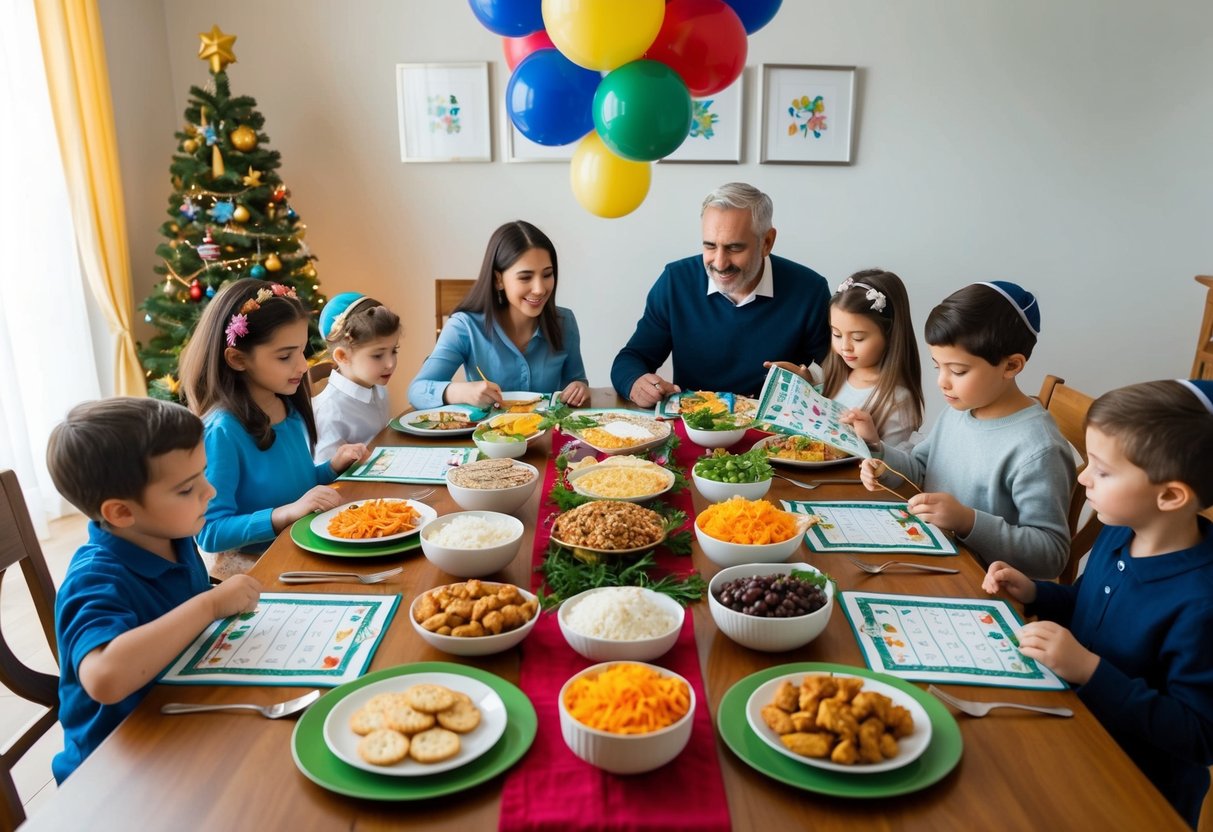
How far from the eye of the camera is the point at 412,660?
1.15 m

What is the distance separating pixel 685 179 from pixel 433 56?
1.42 metres

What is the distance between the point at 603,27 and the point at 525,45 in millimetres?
680

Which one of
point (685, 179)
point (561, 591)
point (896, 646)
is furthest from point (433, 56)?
point (896, 646)

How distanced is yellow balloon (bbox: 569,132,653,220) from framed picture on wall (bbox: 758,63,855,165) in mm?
1903

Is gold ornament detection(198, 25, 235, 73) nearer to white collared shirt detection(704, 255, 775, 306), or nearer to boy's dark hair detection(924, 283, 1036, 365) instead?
white collared shirt detection(704, 255, 775, 306)

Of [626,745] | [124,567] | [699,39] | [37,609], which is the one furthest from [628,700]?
[699,39]

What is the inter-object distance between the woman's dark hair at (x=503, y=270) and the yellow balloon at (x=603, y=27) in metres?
0.76

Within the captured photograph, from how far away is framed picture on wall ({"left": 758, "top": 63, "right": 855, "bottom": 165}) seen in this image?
4.14 m

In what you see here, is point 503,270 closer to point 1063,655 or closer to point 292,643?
point 292,643

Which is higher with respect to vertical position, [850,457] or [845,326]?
[845,326]

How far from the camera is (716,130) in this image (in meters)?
4.21

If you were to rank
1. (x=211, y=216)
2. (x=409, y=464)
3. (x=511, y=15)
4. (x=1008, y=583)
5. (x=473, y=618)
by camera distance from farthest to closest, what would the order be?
(x=211, y=216) < (x=511, y=15) < (x=409, y=464) < (x=1008, y=583) < (x=473, y=618)

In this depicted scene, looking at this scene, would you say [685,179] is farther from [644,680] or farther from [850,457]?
[644,680]

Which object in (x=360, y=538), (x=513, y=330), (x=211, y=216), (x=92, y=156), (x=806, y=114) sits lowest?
(x=360, y=538)
